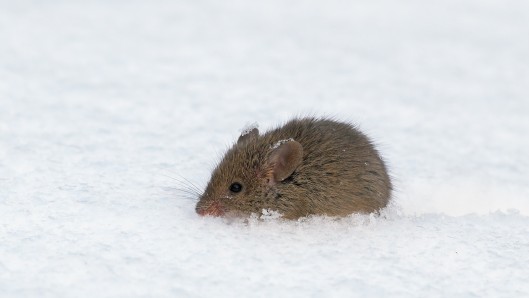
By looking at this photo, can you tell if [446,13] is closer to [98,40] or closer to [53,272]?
[98,40]

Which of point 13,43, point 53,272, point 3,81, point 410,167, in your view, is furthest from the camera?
point 13,43

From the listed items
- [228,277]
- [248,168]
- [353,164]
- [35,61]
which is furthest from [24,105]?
[228,277]

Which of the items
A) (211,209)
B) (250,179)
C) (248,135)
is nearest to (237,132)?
(248,135)

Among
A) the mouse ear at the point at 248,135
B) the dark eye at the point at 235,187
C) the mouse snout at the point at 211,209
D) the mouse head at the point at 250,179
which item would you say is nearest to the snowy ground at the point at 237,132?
the mouse snout at the point at 211,209

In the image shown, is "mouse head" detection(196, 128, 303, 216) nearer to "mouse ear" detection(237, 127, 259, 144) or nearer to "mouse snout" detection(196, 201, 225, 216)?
"mouse snout" detection(196, 201, 225, 216)

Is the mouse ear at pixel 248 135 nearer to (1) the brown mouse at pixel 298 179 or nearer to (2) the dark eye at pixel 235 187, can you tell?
(1) the brown mouse at pixel 298 179

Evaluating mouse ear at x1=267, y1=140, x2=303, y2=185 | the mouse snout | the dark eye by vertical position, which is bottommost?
the mouse snout

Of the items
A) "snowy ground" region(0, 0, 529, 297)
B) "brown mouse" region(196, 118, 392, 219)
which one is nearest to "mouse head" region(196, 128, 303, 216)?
"brown mouse" region(196, 118, 392, 219)
